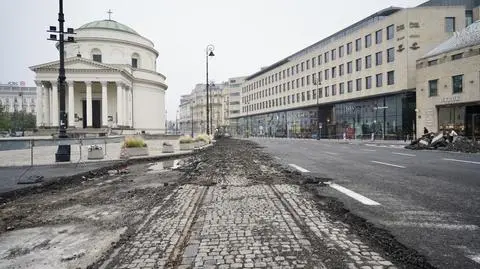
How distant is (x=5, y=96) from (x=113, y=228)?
171m

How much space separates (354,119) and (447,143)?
3160cm

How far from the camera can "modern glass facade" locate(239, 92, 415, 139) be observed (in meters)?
46.2

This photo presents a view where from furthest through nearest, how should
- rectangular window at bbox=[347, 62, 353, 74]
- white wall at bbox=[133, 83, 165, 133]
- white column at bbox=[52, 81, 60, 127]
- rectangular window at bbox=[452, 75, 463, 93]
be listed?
white wall at bbox=[133, 83, 165, 133] → rectangular window at bbox=[347, 62, 353, 74] → white column at bbox=[52, 81, 60, 127] → rectangular window at bbox=[452, 75, 463, 93]

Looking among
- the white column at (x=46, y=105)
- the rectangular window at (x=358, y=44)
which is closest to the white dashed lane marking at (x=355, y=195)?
the rectangular window at (x=358, y=44)

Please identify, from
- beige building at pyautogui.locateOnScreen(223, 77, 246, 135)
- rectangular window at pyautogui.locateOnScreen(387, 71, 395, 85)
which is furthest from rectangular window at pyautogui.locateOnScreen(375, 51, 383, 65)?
beige building at pyautogui.locateOnScreen(223, 77, 246, 135)

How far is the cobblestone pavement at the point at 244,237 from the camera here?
12.5 feet

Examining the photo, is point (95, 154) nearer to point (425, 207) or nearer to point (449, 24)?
point (425, 207)

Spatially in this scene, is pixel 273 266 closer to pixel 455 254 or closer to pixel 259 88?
pixel 455 254

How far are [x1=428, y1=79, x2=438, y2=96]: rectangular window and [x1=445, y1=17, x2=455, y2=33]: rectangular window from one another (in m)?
10.8

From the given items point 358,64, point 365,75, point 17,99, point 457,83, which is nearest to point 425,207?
point 457,83

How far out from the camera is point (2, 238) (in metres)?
4.96

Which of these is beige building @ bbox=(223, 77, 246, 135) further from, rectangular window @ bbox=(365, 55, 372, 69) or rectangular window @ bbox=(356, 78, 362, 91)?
rectangular window @ bbox=(365, 55, 372, 69)

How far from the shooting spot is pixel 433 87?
38.6 m

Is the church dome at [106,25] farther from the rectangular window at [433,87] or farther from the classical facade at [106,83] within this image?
the rectangular window at [433,87]
